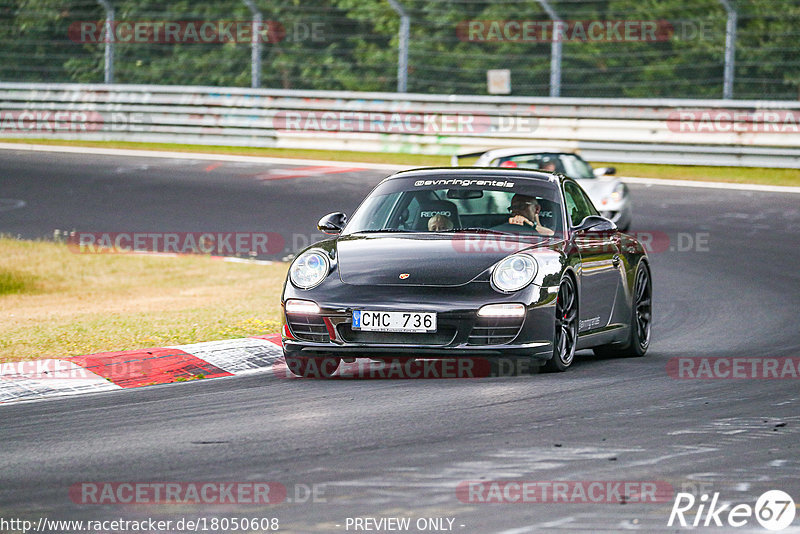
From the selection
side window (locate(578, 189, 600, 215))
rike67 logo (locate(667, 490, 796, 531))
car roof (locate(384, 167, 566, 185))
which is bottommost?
rike67 logo (locate(667, 490, 796, 531))

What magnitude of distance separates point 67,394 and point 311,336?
1401 mm

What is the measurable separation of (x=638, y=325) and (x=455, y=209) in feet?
5.60

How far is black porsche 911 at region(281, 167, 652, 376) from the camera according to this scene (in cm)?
795

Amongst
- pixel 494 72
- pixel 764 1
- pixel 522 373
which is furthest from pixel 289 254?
pixel 764 1

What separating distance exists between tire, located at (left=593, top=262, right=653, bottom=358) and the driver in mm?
1169

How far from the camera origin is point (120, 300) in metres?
13.1
